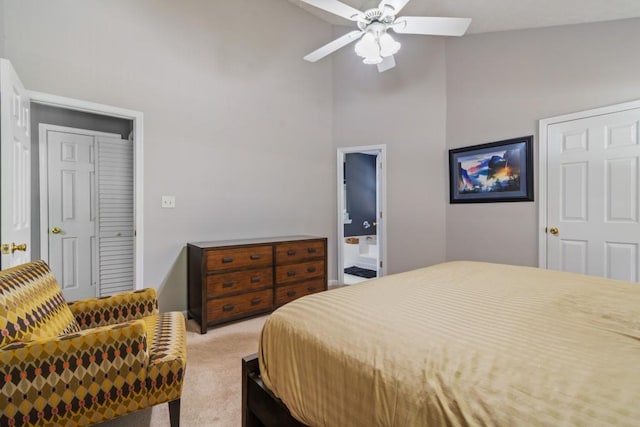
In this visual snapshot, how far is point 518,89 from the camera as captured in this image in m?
3.08

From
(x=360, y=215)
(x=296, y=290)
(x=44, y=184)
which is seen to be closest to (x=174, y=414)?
(x=296, y=290)

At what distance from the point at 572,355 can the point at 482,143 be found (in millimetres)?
3047

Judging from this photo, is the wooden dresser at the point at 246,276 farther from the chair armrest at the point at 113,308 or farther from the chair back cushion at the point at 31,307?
the chair back cushion at the point at 31,307

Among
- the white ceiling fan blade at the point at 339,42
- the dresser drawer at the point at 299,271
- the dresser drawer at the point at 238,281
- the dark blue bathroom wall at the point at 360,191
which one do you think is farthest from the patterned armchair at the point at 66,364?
the dark blue bathroom wall at the point at 360,191

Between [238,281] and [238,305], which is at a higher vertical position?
[238,281]

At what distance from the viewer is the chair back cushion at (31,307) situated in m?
1.19

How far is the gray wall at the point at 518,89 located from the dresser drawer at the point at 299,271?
1624 millimetres

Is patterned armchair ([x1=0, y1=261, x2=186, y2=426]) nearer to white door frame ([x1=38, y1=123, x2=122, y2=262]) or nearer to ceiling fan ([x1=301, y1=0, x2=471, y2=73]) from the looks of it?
white door frame ([x1=38, y1=123, x2=122, y2=262])

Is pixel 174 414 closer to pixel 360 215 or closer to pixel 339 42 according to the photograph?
pixel 339 42

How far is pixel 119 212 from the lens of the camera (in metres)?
3.68

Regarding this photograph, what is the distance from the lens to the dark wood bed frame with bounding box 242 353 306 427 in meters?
1.13

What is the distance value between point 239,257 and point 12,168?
1.69m

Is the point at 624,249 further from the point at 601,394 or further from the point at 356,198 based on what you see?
the point at 356,198

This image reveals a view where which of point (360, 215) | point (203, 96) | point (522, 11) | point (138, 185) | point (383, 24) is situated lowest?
point (360, 215)
